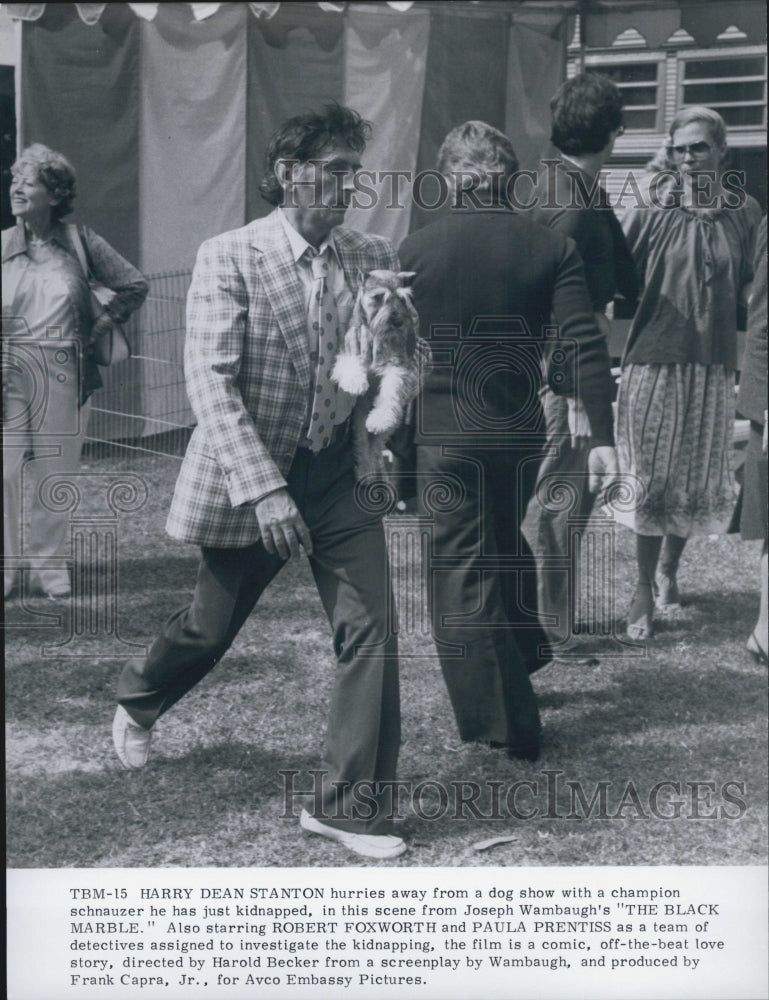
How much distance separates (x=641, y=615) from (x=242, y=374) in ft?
5.04

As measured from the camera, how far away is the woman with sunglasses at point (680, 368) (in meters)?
4.86

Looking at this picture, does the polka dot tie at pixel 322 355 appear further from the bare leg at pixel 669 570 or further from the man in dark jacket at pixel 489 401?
the bare leg at pixel 669 570

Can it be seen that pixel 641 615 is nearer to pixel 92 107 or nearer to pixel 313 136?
pixel 313 136

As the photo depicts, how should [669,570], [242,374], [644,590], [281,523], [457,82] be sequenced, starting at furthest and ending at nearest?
[669,570], [644,590], [457,82], [242,374], [281,523]

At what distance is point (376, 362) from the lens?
14.9 ft

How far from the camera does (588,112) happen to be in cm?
475

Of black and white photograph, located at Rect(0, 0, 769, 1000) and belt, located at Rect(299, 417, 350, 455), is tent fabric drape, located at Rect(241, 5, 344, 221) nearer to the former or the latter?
black and white photograph, located at Rect(0, 0, 769, 1000)

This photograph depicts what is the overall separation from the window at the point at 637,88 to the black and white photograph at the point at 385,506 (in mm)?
12

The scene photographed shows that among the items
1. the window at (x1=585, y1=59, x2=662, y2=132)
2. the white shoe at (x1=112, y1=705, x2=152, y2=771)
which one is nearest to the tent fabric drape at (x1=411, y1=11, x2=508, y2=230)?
the window at (x1=585, y1=59, x2=662, y2=132)

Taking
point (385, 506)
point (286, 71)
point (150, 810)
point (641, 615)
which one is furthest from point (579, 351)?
point (150, 810)

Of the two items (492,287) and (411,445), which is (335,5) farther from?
(411,445)

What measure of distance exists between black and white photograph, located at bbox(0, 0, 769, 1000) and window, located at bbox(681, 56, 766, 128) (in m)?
0.01

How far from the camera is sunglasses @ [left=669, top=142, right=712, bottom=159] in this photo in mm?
4766

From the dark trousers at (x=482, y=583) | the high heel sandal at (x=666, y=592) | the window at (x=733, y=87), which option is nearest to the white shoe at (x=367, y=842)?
the dark trousers at (x=482, y=583)
